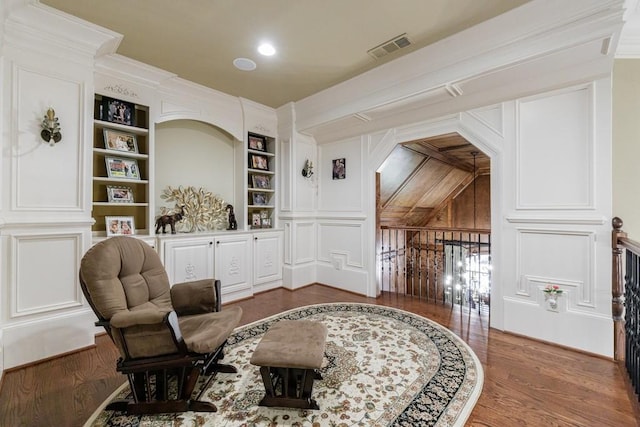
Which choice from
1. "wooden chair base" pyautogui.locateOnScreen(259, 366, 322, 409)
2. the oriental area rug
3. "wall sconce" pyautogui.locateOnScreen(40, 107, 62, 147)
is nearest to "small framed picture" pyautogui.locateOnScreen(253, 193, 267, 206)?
the oriental area rug

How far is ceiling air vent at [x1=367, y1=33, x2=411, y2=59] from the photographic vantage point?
8.44 feet

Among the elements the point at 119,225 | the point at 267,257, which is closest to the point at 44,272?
the point at 119,225

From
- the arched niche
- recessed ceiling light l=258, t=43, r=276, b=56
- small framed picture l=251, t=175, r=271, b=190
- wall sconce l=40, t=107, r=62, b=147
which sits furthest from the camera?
small framed picture l=251, t=175, r=271, b=190

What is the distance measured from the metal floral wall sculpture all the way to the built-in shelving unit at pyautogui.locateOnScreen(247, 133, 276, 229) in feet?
1.51

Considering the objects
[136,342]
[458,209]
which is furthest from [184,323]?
[458,209]

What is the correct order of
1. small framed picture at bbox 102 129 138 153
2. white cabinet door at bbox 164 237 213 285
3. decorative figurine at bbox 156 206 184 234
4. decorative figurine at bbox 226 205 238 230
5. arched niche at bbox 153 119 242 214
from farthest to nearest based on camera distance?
1. decorative figurine at bbox 226 205 238 230
2. arched niche at bbox 153 119 242 214
3. decorative figurine at bbox 156 206 184 234
4. white cabinet door at bbox 164 237 213 285
5. small framed picture at bbox 102 129 138 153

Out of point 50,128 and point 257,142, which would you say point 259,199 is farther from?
point 50,128

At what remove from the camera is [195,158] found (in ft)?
12.5

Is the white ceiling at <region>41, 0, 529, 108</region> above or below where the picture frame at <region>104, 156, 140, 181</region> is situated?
above

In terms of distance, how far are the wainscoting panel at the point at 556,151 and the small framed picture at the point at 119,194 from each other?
4123mm

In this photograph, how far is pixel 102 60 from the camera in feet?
9.05

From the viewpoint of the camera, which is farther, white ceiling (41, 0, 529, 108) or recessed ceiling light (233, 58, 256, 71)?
recessed ceiling light (233, 58, 256, 71)

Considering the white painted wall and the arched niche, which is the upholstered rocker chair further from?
the white painted wall

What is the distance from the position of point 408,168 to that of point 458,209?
3357 millimetres
